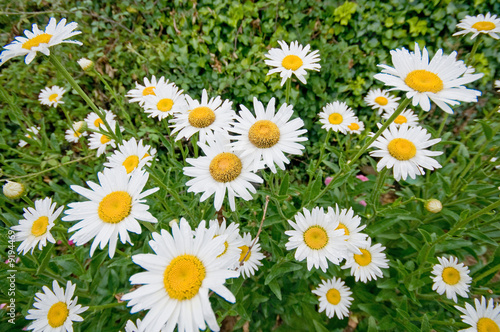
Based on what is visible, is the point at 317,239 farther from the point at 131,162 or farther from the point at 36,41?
the point at 36,41

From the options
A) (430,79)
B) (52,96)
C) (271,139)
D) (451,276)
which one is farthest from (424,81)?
(52,96)

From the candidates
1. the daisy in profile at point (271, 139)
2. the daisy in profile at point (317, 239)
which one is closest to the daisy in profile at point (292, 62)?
the daisy in profile at point (271, 139)

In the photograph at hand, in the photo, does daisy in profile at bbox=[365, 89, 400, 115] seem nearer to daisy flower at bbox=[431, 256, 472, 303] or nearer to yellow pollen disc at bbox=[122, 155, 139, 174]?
daisy flower at bbox=[431, 256, 472, 303]

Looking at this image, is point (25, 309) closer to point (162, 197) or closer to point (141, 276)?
point (162, 197)

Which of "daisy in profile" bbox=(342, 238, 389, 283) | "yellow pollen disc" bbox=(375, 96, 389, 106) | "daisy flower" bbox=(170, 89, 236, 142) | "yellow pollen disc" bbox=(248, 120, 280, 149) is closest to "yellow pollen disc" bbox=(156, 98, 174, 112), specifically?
"daisy flower" bbox=(170, 89, 236, 142)

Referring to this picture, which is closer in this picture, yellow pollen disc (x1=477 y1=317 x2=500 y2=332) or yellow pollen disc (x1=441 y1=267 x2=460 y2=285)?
yellow pollen disc (x1=477 y1=317 x2=500 y2=332)

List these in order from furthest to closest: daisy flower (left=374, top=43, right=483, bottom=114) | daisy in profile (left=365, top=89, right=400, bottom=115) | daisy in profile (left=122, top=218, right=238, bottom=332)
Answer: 1. daisy in profile (left=365, top=89, right=400, bottom=115)
2. daisy flower (left=374, top=43, right=483, bottom=114)
3. daisy in profile (left=122, top=218, right=238, bottom=332)

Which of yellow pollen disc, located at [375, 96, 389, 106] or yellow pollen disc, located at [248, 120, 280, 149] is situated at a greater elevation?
yellow pollen disc, located at [375, 96, 389, 106]
